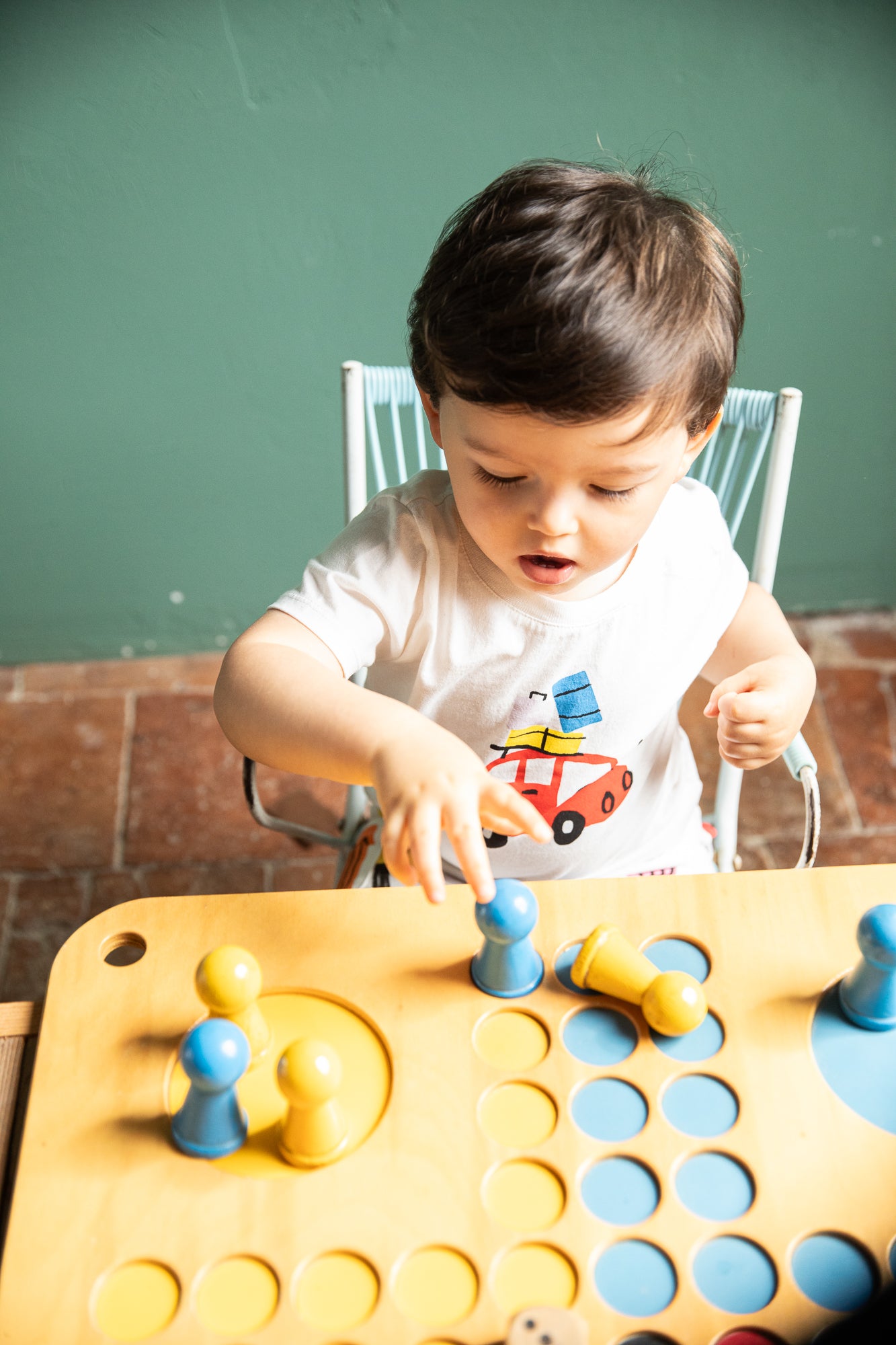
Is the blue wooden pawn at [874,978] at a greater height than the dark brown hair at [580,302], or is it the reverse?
the dark brown hair at [580,302]

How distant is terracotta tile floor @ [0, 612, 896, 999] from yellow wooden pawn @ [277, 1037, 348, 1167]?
1006mm

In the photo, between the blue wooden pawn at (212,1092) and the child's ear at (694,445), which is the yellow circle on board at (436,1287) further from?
the child's ear at (694,445)

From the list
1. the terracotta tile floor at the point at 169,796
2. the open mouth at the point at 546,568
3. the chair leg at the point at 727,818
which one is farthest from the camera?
the terracotta tile floor at the point at 169,796

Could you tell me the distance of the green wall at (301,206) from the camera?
1.27 metres

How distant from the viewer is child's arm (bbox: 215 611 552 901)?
2.02 ft

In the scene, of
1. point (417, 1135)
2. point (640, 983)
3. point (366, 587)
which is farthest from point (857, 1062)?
point (366, 587)

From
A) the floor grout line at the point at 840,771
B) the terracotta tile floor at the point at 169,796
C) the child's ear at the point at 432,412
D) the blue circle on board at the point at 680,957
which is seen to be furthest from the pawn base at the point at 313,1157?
the floor grout line at the point at 840,771

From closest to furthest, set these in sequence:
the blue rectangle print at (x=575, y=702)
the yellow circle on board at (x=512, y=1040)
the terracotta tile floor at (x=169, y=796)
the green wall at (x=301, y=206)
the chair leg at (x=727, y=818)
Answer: the yellow circle on board at (x=512, y=1040) < the blue rectangle print at (x=575, y=702) < the chair leg at (x=727, y=818) < the green wall at (x=301, y=206) < the terracotta tile floor at (x=169, y=796)

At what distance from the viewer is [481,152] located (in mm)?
1359

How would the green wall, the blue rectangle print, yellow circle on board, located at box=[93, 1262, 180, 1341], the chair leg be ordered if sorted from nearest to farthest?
yellow circle on board, located at box=[93, 1262, 180, 1341] → the blue rectangle print → the chair leg → the green wall

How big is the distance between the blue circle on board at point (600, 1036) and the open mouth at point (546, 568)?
0.98ft

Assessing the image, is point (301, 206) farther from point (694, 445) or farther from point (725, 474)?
point (694, 445)

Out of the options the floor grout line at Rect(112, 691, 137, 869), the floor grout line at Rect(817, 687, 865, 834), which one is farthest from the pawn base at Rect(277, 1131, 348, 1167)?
the floor grout line at Rect(817, 687, 865, 834)

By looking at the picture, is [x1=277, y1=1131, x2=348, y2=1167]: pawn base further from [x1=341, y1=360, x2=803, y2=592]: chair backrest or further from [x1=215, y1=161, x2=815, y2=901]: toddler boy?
[x1=341, y1=360, x2=803, y2=592]: chair backrest
